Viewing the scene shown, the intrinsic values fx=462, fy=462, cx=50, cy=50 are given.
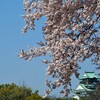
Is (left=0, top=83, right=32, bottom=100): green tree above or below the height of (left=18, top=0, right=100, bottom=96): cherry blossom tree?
above

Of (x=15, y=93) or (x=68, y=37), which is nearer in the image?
(x=68, y=37)

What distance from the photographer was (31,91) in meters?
52.2

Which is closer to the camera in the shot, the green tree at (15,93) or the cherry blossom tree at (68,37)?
the cherry blossom tree at (68,37)

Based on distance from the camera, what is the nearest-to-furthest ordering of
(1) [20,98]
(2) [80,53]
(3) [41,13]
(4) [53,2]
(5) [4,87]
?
(2) [80,53] < (4) [53,2] < (3) [41,13] < (1) [20,98] < (5) [4,87]

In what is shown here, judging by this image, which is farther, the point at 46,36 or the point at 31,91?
the point at 31,91

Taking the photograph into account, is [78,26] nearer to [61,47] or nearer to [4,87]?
[61,47]

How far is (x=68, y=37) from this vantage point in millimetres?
10273

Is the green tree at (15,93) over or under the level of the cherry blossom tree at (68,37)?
over

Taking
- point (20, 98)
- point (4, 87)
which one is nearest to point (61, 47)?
point (20, 98)

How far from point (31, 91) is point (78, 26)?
140 ft

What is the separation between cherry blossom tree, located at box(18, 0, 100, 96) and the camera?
9.88 metres

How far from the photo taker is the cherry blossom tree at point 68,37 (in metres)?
9.88

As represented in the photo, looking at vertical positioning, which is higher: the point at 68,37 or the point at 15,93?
the point at 15,93

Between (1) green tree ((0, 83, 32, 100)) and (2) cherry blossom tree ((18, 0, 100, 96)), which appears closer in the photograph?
(2) cherry blossom tree ((18, 0, 100, 96))
